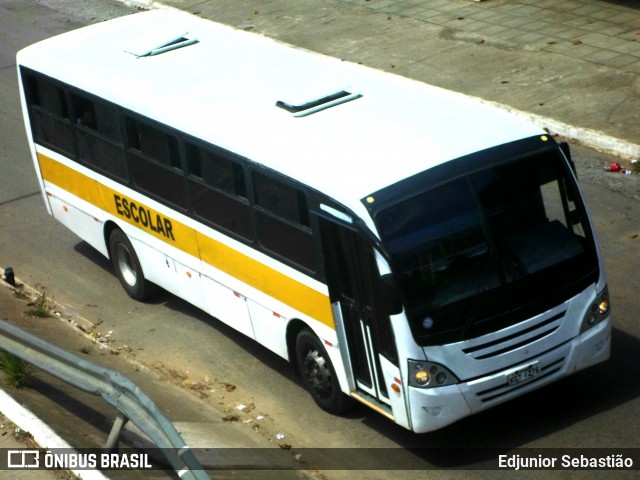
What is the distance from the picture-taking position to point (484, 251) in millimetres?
8797

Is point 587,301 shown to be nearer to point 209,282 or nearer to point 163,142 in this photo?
point 209,282

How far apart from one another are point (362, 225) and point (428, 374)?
1251 millimetres

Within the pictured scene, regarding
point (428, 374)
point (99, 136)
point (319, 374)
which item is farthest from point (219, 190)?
point (428, 374)

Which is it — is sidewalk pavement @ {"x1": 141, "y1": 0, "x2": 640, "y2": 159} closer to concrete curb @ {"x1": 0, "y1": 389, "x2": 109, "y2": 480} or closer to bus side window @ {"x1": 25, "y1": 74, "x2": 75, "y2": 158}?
bus side window @ {"x1": 25, "y1": 74, "x2": 75, "y2": 158}

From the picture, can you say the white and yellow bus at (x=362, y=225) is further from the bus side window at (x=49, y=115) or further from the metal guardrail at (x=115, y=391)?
the metal guardrail at (x=115, y=391)

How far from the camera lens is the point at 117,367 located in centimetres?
1134

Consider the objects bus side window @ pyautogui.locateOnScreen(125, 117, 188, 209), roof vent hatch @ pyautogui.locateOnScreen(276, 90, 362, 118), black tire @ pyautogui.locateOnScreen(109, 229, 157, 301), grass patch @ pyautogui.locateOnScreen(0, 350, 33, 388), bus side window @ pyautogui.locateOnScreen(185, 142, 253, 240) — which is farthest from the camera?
black tire @ pyautogui.locateOnScreen(109, 229, 157, 301)

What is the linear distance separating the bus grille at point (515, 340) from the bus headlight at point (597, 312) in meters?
0.27

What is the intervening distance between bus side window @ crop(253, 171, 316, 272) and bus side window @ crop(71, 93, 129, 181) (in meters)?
2.65

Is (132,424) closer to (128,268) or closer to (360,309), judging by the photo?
(360,309)

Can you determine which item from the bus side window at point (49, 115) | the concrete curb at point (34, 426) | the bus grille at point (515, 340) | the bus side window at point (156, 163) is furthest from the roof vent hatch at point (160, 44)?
the bus grille at point (515, 340)

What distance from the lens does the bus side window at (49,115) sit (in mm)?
13117

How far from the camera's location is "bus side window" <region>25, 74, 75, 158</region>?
13117 mm

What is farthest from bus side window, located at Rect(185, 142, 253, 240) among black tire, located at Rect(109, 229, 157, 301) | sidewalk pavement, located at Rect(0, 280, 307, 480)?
black tire, located at Rect(109, 229, 157, 301)
